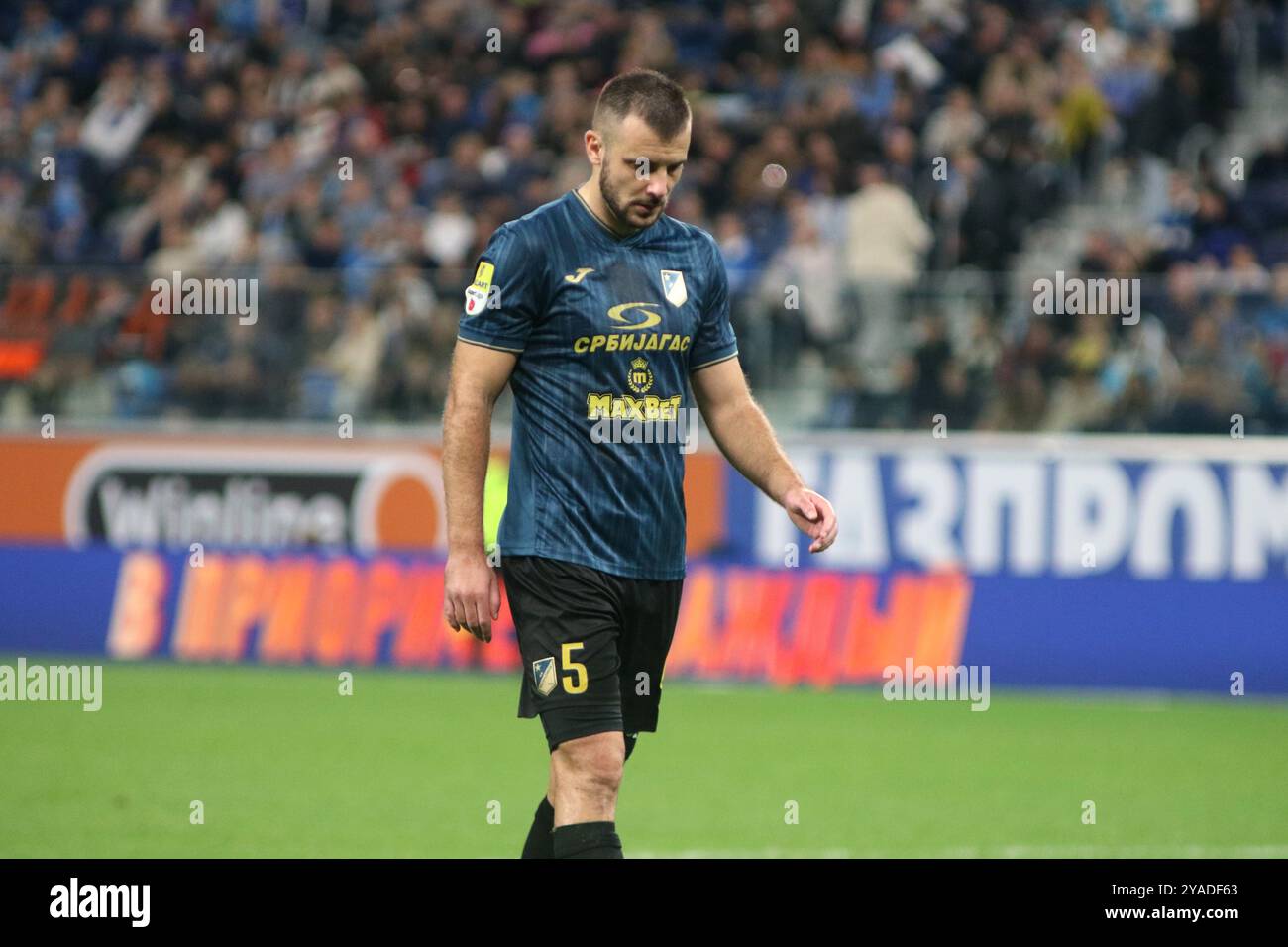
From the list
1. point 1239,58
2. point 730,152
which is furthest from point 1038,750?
point 1239,58

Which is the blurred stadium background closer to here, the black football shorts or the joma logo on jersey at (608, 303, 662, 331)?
the black football shorts

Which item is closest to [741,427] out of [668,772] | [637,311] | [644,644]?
[637,311]

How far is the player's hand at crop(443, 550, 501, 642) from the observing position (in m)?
5.73

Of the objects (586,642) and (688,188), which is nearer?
(586,642)

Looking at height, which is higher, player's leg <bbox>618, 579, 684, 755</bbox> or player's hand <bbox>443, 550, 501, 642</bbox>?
player's hand <bbox>443, 550, 501, 642</bbox>

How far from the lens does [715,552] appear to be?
15.3m

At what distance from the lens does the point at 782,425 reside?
15164 mm

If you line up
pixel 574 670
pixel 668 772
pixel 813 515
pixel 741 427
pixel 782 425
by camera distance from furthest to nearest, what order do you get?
pixel 782 425
pixel 668 772
pixel 741 427
pixel 813 515
pixel 574 670

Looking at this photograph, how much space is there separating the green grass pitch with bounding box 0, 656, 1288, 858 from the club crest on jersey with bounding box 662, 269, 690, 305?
3.02 meters

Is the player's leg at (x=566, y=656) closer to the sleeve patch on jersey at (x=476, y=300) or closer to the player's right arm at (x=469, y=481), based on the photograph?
the player's right arm at (x=469, y=481)

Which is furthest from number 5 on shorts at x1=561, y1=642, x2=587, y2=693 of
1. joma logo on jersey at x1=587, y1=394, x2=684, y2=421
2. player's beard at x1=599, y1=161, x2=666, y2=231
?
player's beard at x1=599, y1=161, x2=666, y2=231

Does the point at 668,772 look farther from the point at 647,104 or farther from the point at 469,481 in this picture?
the point at 647,104

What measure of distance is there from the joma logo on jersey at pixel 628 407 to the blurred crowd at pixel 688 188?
9.06 metres

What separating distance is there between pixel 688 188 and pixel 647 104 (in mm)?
12227
